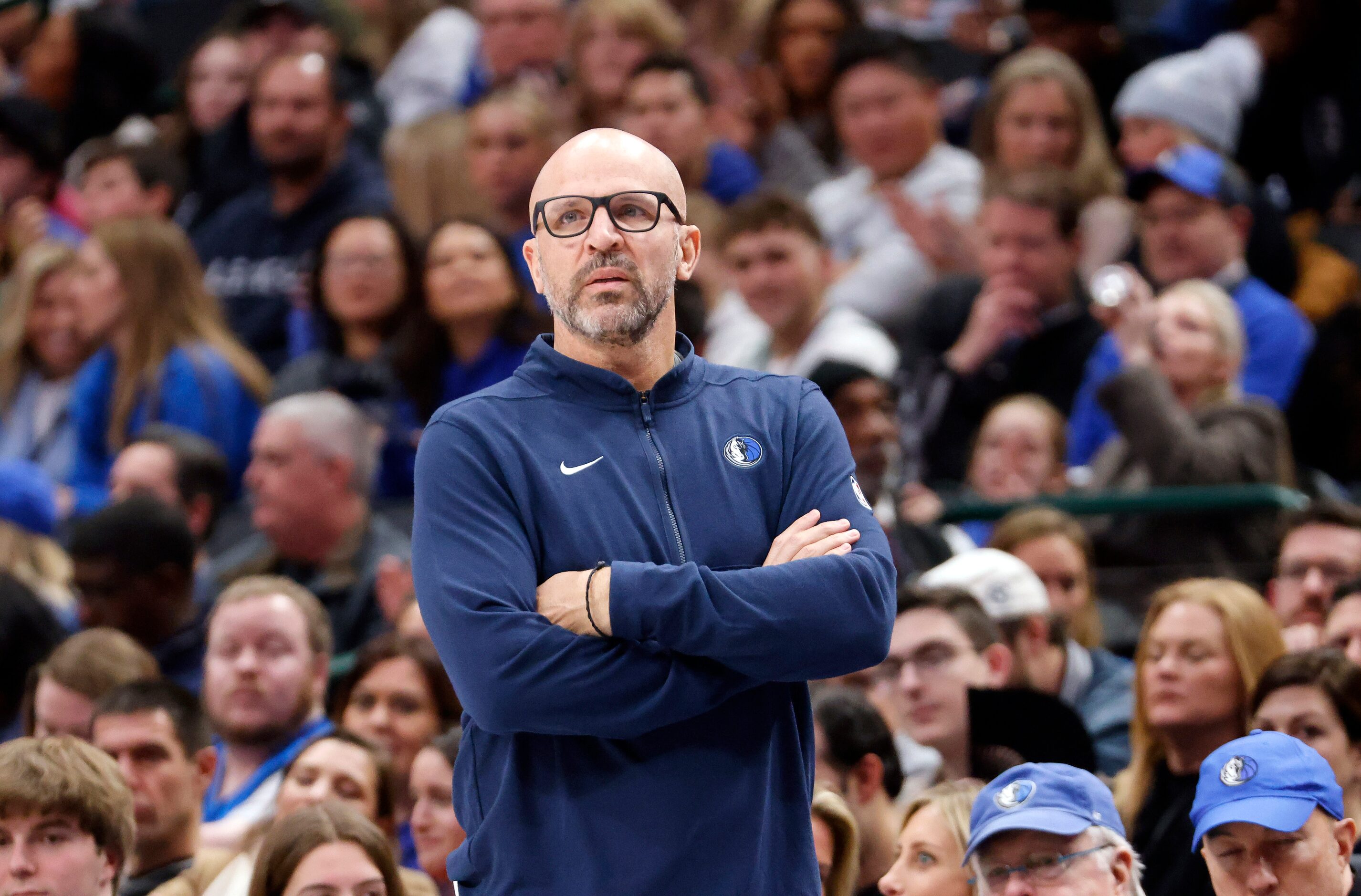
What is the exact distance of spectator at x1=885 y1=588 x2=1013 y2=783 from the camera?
5594mm

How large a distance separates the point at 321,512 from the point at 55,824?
282 cm

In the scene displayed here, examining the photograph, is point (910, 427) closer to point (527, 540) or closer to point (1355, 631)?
point (1355, 631)

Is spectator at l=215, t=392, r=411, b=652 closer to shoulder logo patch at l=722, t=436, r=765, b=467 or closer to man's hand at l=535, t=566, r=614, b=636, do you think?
shoulder logo patch at l=722, t=436, r=765, b=467

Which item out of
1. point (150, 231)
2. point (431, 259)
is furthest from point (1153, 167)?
point (150, 231)

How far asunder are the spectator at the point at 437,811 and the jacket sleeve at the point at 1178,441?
2846 millimetres

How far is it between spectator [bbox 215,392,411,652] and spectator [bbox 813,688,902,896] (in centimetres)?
238

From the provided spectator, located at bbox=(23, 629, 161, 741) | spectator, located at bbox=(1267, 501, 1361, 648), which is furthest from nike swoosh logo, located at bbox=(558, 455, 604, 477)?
spectator, located at bbox=(1267, 501, 1361, 648)

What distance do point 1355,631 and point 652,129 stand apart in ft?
15.6

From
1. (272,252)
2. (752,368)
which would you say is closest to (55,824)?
(752,368)

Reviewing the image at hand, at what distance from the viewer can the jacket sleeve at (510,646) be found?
10.1ft

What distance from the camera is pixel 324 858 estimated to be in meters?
4.75

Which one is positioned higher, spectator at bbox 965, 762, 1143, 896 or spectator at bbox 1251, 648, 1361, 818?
spectator at bbox 965, 762, 1143, 896

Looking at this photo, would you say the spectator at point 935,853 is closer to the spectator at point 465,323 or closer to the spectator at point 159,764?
the spectator at point 159,764

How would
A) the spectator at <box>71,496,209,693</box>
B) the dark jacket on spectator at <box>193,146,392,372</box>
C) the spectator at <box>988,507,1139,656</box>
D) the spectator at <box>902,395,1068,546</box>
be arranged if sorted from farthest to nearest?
the dark jacket on spectator at <box>193,146,392,372</box> < the spectator at <box>902,395,1068,546</box> < the spectator at <box>71,496,209,693</box> < the spectator at <box>988,507,1139,656</box>
